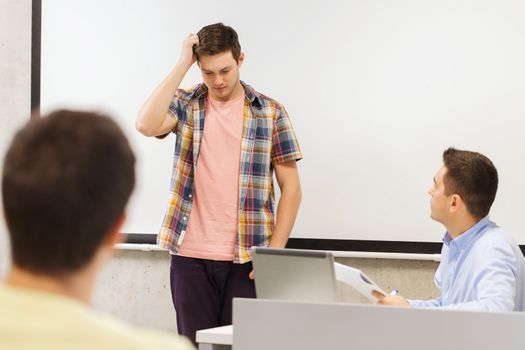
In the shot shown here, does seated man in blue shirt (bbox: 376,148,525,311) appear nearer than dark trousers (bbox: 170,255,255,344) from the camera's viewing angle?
Yes

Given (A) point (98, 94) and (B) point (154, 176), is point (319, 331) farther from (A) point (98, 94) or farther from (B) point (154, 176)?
(A) point (98, 94)

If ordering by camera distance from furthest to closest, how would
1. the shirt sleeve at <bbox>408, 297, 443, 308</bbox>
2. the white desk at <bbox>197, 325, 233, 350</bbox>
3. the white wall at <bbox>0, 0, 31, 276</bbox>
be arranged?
the white wall at <bbox>0, 0, 31, 276</bbox>, the shirt sleeve at <bbox>408, 297, 443, 308</bbox>, the white desk at <bbox>197, 325, 233, 350</bbox>

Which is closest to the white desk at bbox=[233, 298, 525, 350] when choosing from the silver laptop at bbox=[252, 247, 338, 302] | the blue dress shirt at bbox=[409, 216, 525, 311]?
the silver laptop at bbox=[252, 247, 338, 302]

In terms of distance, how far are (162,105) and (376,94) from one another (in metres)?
0.96

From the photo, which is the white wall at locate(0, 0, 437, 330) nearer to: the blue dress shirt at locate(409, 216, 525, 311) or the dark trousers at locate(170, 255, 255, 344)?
the dark trousers at locate(170, 255, 255, 344)

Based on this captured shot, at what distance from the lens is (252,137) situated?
3.06m

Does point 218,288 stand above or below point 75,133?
below

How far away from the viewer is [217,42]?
2979 mm

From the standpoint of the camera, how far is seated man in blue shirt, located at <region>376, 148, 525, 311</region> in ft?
6.88

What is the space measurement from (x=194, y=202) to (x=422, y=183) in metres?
0.96

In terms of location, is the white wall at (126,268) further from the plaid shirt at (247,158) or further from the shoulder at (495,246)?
the shoulder at (495,246)

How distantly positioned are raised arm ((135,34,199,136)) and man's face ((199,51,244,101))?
8 cm

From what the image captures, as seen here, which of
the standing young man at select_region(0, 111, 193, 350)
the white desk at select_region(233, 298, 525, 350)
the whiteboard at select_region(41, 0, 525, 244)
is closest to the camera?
the standing young man at select_region(0, 111, 193, 350)

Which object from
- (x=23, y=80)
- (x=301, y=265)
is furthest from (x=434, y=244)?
(x=23, y=80)
